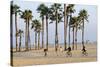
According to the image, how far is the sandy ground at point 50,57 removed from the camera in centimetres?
238


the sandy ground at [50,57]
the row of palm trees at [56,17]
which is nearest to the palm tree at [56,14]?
the row of palm trees at [56,17]

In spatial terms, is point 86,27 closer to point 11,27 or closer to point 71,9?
point 71,9

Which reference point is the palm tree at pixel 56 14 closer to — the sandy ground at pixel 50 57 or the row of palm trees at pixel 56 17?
the row of palm trees at pixel 56 17

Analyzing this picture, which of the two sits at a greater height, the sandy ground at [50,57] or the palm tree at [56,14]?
the palm tree at [56,14]

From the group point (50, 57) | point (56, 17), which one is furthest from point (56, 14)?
point (50, 57)

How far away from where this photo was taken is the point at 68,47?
2584 mm

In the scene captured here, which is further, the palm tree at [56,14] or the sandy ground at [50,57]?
the palm tree at [56,14]

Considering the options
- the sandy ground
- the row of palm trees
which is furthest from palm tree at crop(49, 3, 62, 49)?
the sandy ground

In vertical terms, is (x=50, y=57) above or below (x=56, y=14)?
below

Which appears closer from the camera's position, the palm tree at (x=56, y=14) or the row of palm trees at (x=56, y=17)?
the row of palm trees at (x=56, y=17)

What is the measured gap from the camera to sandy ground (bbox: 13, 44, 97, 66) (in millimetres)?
2383

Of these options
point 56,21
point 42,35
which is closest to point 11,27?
point 42,35

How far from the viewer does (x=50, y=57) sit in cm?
251

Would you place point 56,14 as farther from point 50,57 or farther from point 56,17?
point 50,57
